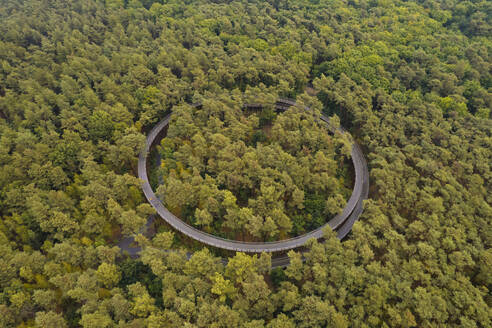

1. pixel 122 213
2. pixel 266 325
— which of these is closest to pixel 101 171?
pixel 122 213

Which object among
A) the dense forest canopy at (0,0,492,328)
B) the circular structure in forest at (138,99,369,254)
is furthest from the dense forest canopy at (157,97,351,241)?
the dense forest canopy at (0,0,492,328)

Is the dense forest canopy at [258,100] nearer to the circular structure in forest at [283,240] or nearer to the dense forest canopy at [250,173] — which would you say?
the circular structure in forest at [283,240]

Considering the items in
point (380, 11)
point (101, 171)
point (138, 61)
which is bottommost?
point (101, 171)

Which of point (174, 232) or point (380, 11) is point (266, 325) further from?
point (380, 11)

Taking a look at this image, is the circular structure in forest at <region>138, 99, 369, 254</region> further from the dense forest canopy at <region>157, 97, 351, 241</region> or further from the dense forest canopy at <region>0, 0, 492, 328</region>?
the dense forest canopy at <region>0, 0, 492, 328</region>

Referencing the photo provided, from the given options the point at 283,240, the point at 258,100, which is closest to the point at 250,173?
the point at 283,240

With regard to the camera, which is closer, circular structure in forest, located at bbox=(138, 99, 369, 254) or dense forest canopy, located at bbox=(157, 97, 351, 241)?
dense forest canopy, located at bbox=(157, 97, 351, 241)
